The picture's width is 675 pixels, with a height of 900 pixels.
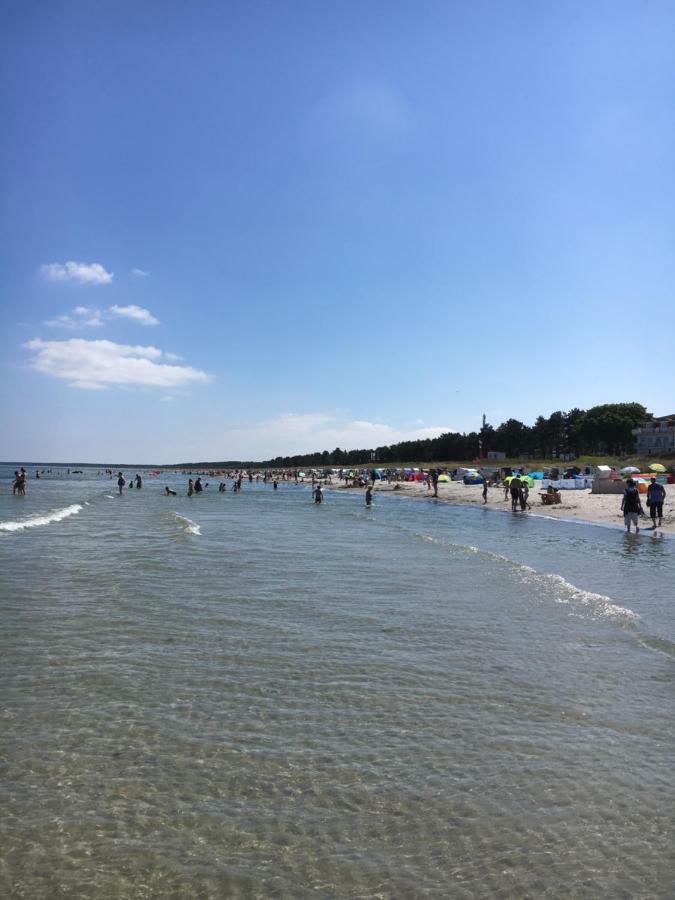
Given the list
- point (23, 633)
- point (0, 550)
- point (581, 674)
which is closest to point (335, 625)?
point (581, 674)

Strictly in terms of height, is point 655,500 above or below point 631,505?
above

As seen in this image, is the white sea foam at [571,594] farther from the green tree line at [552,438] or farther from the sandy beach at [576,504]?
the green tree line at [552,438]

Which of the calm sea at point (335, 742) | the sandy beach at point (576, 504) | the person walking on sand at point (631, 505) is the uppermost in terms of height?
the person walking on sand at point (631, 505)

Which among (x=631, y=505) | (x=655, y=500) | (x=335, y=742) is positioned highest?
(x=655, y=500)

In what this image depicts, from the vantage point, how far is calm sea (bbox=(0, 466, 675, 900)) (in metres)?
4.07

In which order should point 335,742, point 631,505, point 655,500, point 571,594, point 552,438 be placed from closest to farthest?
point 335,742 → point 571,594 → point 631,505 → point 655,500 → point 552,438

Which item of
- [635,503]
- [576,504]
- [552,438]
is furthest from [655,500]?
[552,438]

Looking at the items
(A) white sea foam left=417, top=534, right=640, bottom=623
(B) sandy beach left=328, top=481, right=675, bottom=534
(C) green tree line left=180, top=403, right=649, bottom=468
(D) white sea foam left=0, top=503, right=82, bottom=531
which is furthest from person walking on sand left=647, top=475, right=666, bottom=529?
(C) green tree line left=180, top=403, right=649, bottom=468

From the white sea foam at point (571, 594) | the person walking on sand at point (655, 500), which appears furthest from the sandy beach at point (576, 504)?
the white sea foam at point (571, 594)

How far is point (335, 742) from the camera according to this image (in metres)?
5.96

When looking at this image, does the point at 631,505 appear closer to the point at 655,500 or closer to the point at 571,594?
the point at 655,500

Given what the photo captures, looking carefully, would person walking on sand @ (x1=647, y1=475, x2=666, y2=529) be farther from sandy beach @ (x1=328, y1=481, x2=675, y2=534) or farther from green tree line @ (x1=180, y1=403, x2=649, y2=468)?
green tree line @ (x1=180, y1=403, x2=649, y2=468)

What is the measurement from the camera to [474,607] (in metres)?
12.1

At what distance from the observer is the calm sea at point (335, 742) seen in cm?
407
